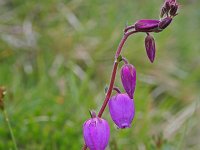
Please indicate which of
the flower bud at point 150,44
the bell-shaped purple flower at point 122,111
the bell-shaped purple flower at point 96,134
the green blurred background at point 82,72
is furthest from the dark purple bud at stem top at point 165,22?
the green blurred background at point 82,72

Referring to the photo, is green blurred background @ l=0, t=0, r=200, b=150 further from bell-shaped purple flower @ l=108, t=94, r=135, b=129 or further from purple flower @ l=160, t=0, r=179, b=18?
purple flower @ l=160, t=0, r=179, b=18

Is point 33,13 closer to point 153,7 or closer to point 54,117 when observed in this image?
point 153,7

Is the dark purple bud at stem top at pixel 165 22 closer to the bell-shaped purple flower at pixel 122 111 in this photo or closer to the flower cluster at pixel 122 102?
Answer: the flower cluster at pixel 122 102

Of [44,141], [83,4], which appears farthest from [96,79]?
[44,141]

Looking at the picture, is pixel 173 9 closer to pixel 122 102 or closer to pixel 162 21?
pixel 162 21

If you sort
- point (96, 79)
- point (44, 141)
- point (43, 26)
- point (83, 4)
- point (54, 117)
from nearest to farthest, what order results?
1. point (44, 141)
2. point (54, 117)
3. point (96, 79)
4. point (43, 26)
5. point (83, 4)

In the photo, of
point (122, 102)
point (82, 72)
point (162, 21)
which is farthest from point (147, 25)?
point (82, 72)
